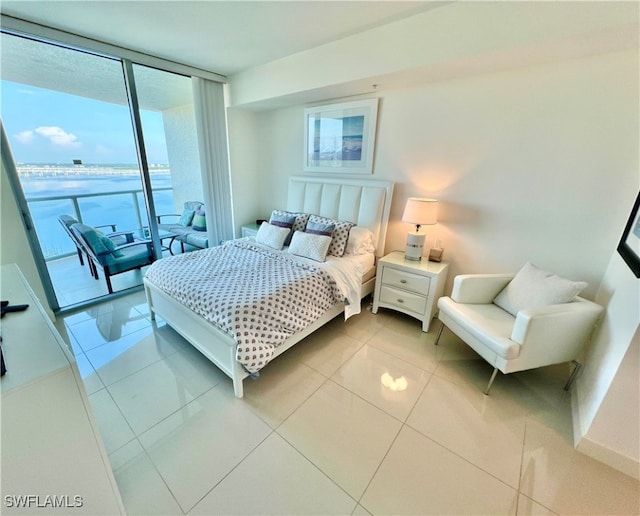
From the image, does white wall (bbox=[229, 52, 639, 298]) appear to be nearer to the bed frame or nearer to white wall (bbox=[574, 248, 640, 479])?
the bed frame

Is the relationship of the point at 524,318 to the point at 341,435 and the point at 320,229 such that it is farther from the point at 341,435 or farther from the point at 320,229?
the point at 320,229

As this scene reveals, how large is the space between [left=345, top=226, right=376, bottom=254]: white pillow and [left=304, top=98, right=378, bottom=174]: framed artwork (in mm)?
725

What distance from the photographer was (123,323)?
2676 millimetres

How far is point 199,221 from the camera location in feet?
13.7

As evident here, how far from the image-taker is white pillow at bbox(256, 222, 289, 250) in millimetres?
2971

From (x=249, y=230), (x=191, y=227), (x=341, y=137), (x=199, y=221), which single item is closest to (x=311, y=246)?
(x=341, y=137)

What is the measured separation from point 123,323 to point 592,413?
372 cm

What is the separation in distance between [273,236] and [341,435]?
2.02 meters

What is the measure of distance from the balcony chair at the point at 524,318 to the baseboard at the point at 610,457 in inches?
17.9

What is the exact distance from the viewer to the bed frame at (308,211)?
1863mm

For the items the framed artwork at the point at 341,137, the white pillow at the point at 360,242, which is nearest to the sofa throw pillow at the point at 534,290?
the white pillow at the point at 360,242

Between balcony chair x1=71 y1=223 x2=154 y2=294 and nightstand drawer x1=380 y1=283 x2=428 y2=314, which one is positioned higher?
balcony chair x1=71 y1=223 x2=154 y2=294

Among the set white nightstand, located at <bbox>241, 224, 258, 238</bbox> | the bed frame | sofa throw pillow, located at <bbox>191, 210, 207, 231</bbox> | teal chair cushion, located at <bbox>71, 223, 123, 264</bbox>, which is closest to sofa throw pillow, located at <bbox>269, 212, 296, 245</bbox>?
the bed frame

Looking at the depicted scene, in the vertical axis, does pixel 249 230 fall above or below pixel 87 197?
below
